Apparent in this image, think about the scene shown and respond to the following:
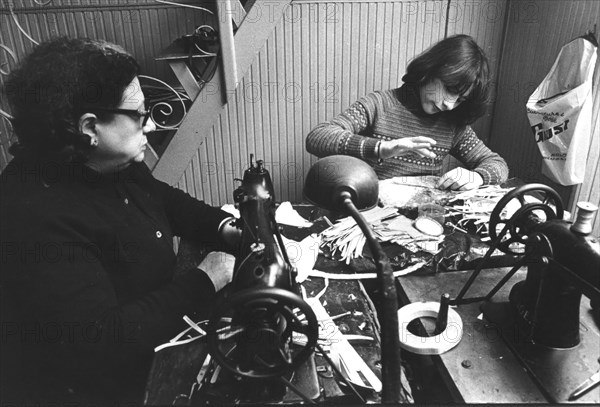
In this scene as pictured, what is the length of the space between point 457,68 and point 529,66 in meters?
1.11

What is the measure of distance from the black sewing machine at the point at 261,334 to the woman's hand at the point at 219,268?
28cm

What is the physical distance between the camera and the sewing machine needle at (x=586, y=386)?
108 centimetres

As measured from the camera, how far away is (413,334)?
Result: 133 centimetres

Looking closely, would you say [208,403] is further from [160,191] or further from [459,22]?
[459,22]

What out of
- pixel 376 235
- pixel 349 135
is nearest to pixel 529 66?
pixel 349 135

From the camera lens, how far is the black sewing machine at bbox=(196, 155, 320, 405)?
0.90m

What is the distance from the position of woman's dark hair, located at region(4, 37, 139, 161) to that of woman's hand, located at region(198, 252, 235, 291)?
536mm

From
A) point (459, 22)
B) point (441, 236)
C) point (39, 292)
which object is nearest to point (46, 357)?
point (39, 292)

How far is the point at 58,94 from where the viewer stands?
48.3 inches

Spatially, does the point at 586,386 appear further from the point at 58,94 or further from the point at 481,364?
the point at 58,94

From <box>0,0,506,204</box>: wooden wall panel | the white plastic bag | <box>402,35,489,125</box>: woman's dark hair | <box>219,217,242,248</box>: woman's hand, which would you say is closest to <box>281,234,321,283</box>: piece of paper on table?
<box>219,217,242,248</box>: woman's hand

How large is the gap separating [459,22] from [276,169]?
73.2 inches

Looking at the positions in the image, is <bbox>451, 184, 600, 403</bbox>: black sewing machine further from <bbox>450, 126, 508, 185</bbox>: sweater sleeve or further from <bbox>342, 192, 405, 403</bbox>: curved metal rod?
<bbox>450, 126, 508, 185</bbox>: sweater sleeve

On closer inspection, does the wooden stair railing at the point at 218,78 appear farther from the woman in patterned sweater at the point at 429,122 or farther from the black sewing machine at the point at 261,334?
the black sewing machine at the point at 261,334
